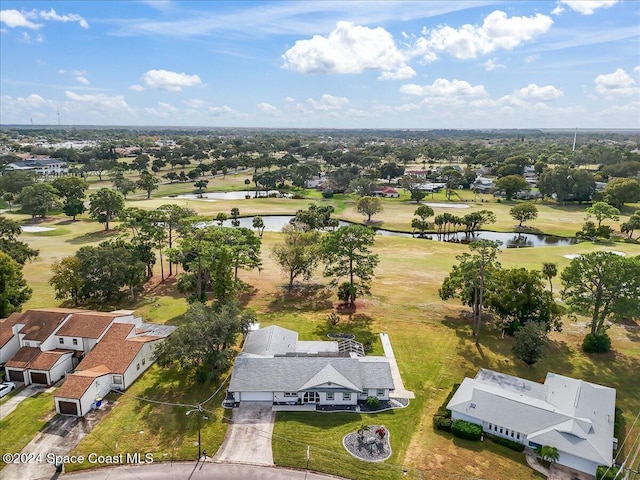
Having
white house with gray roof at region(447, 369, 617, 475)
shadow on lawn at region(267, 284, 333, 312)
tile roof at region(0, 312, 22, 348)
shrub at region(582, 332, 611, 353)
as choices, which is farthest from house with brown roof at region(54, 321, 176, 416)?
shrub at region(582, 332, 611, 353)

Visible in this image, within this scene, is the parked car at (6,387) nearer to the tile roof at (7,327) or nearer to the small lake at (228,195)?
the tile roof at (7,327)

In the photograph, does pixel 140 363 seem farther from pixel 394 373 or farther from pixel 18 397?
pixel 394 373

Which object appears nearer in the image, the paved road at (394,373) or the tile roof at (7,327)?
the paved road at (394,373)

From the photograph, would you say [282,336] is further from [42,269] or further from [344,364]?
[42,269]

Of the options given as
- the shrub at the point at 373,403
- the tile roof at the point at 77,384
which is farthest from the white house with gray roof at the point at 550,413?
the tile roof at the point at 77,384

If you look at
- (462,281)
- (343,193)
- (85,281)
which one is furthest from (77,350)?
(343,193)

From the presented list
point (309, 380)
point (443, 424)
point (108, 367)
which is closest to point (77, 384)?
point (108, 367)
